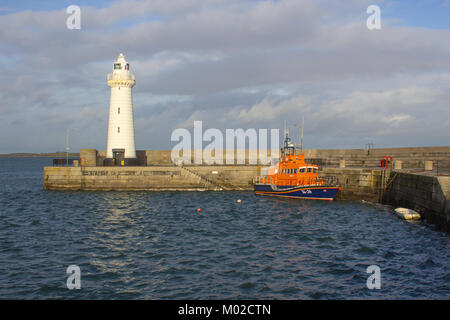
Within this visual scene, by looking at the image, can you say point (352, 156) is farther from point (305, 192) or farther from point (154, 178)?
point (154, 178)

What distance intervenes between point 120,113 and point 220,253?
2781 cm

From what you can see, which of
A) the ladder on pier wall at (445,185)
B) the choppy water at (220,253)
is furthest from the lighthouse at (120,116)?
the ladder on pier wall at (445,185)

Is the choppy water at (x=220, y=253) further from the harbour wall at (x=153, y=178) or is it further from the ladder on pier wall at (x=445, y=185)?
the harbour wall at (x=153, y=178)

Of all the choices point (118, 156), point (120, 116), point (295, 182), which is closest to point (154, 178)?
point (118, 156)

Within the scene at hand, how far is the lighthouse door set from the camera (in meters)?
39.6

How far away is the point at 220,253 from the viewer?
605 inches

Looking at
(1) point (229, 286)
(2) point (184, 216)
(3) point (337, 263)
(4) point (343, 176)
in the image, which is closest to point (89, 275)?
(1) point (229, 286)

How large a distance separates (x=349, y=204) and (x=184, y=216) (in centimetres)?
1288

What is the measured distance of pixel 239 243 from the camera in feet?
55.7

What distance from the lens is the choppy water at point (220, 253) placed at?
37.8 ft

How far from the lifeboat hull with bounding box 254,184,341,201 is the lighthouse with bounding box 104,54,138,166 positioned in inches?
656

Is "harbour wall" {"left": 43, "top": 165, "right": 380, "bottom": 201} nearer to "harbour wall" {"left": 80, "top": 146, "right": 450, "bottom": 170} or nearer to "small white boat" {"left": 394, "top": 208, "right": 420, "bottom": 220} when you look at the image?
"harbour wall" {"left": 80, "top": 146, "right": 450, "bottom": 170}

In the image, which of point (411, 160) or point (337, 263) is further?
point (411, 160)
